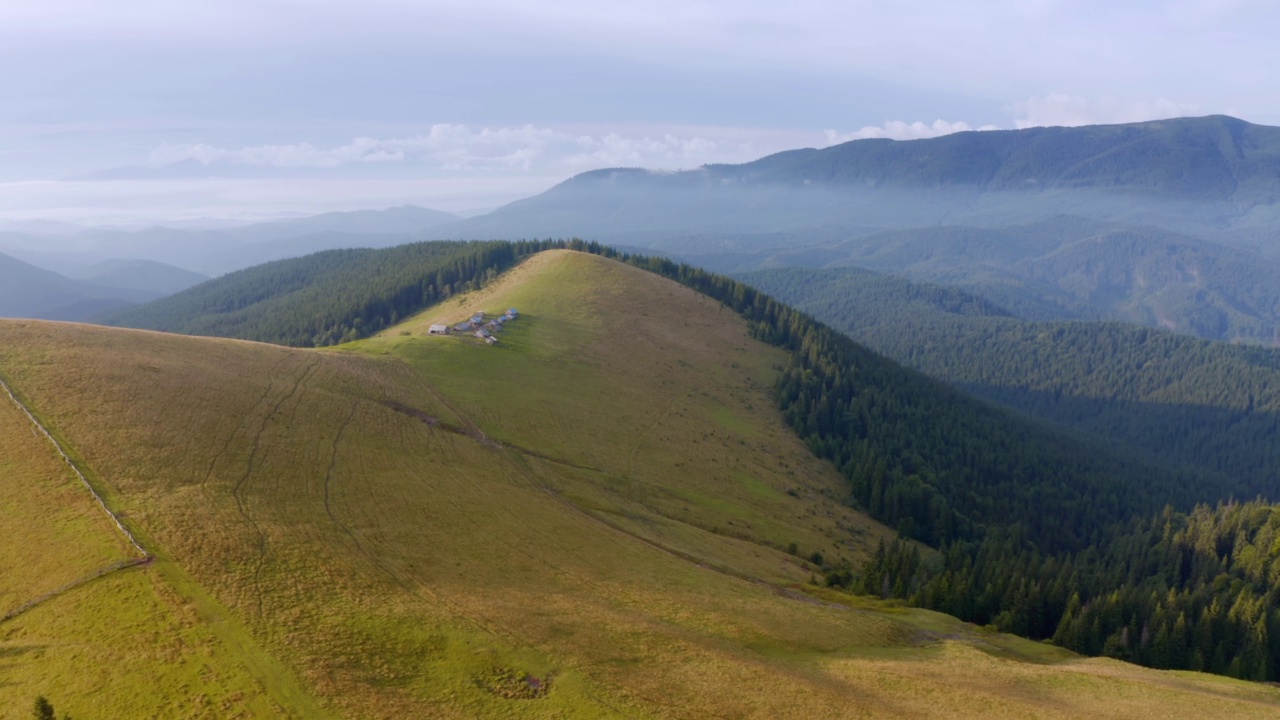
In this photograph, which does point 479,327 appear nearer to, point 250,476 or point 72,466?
point 250,476

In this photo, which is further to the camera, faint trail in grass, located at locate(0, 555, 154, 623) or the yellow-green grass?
faint trail in grass, located at locate(0, 555, 154, 623)

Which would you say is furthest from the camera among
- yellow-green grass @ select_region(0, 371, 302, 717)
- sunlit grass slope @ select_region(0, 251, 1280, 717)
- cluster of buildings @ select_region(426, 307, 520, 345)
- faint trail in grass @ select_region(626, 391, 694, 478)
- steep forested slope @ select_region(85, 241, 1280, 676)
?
cluster of buildings @ select_region(426, 307, 520, 345)

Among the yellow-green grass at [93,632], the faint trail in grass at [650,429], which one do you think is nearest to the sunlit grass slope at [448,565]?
the yellow-green grass at [93,632]

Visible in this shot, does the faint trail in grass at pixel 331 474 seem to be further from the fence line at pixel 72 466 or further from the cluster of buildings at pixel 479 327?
the cluster of buildings at pixel 479 327

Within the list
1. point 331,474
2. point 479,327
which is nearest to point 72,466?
point 331,474

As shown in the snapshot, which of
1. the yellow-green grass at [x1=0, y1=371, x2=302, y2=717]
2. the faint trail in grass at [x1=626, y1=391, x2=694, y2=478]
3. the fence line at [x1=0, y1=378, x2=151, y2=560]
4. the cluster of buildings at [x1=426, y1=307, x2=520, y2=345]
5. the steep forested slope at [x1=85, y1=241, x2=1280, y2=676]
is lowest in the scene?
the steep forested slope at [x1=85, y1=241, x2=1280, y2=676]

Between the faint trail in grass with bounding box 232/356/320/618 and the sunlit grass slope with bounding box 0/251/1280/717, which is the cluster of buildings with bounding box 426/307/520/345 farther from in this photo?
the faint trail in grass with bounding box 232/356/320/618

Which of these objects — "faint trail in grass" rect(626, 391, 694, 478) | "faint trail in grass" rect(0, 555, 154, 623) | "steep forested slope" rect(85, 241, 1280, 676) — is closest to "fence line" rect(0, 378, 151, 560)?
"faint trail in grass" rect(0, 555, 154, 623)
